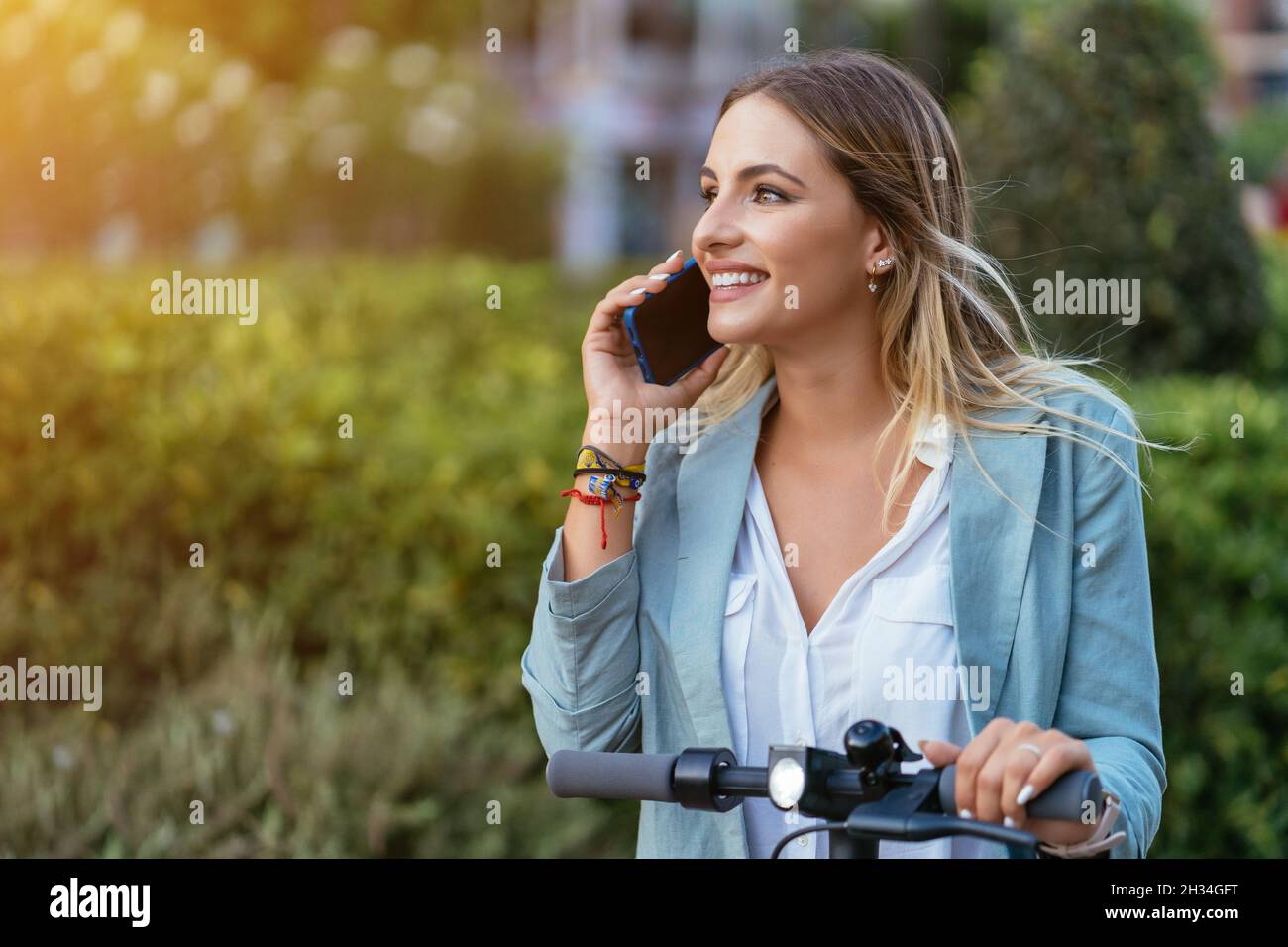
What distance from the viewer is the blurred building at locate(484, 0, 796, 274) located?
899 inches

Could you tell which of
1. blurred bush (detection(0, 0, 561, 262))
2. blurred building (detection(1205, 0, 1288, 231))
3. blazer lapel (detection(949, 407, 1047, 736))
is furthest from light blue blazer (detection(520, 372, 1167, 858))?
blurred building (detection(1205, 0, 1288, 231))

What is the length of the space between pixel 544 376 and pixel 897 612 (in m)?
3.43

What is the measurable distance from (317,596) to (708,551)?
227 centimetres

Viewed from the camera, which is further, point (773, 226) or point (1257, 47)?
point (1257, 47)

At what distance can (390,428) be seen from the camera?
4.72 meters

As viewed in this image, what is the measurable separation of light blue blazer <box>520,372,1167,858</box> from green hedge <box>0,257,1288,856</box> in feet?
4.65

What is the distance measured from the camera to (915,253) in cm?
259

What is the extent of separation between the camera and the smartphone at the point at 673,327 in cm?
259

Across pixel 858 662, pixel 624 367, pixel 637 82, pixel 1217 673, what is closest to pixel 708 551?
pixel 858 662

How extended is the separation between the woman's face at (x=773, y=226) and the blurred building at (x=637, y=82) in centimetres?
1988

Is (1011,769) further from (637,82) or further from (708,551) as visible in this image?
(637,82)
